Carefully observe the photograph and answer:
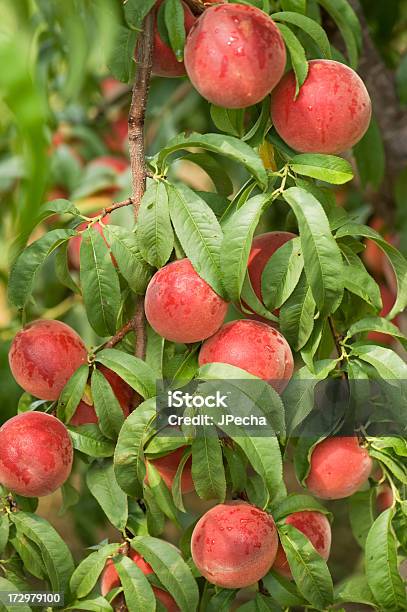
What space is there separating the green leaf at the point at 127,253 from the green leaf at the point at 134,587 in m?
0.22

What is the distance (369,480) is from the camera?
30.9 inches

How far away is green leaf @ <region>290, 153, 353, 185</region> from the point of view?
65 cm

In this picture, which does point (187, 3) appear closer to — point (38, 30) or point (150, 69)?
point (150, 69)

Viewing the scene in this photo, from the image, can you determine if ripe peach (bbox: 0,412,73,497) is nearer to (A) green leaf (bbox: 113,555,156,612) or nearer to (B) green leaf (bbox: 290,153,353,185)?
(A) green leaf (bbox: 113,555,156,612)

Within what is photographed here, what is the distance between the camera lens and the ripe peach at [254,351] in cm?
63

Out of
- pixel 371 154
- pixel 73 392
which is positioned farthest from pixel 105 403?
pixel 371 154

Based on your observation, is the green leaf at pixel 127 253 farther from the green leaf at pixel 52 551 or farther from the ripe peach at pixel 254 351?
the green leaf at pixel 52 551

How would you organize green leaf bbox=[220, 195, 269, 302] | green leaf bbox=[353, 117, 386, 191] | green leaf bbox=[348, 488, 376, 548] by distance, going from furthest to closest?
green leaf bbox=[353, 117, 386, 191] → green leaf bbox=[348, 488, 376, 548] → green leaf bbox=[220, 195, 269, 302]

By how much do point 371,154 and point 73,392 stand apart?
47 cm

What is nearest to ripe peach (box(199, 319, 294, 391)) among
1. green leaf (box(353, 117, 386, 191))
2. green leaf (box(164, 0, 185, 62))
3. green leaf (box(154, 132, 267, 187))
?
green leaf (box(154, 132, 267, 187))

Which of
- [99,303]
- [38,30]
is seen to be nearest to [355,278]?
[99,303]

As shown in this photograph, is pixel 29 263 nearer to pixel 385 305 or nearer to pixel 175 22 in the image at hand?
pixel 175 22

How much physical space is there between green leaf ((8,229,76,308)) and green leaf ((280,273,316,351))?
0.18 metres

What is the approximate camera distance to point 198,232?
0.65m
